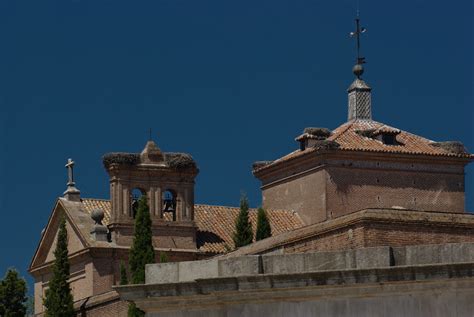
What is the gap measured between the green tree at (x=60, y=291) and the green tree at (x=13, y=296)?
1839mm

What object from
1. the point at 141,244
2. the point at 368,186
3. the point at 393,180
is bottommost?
the point at 141,244

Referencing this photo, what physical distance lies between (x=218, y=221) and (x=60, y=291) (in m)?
9.62

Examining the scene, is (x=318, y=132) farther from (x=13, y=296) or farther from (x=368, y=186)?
(x=13, y=296)

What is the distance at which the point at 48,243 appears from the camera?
62.3 metres

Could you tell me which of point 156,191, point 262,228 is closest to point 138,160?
point 156,191

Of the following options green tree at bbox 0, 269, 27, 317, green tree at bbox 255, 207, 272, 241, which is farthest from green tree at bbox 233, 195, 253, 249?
green tree at bbox 0, 269, 27, 317

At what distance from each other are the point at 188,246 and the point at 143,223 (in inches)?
241

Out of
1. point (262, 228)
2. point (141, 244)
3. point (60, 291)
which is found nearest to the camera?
point (141, 244)

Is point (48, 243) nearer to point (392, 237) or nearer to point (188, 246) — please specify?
point (188, 246)

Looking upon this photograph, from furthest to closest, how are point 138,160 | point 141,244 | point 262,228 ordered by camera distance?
point 138,160
point 262,228
point 141,244

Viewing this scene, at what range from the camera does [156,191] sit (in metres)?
59.3

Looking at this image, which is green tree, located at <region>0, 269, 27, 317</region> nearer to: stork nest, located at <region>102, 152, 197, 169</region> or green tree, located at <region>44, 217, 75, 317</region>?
green tree, located at <region>44, 217, 75, 317</region>

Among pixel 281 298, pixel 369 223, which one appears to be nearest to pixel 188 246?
pixel 369 223

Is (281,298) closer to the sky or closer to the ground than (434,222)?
closer to the ground
